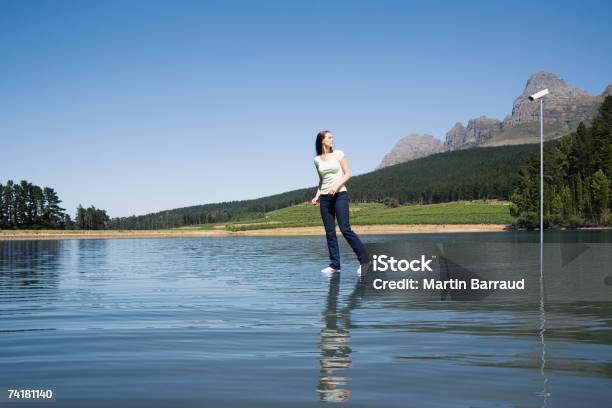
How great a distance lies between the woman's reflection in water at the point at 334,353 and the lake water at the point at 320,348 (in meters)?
0.01

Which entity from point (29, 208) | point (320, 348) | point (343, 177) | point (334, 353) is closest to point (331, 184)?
point (343, 177)

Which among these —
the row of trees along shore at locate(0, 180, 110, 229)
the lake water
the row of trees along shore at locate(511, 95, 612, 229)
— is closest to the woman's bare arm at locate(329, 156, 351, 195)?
the lake water

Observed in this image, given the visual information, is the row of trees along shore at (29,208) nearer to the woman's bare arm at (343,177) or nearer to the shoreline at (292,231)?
the shoreline at (292,231)

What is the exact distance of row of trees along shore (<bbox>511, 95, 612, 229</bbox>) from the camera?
113 meters

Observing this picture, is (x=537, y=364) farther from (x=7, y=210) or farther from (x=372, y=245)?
(x=7, y=210)

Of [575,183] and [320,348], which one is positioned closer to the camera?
[320,348]

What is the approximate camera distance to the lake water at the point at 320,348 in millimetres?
3949

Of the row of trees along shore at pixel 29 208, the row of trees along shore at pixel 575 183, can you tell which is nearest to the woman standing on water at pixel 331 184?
the row of trees along shore at pixel 575 183

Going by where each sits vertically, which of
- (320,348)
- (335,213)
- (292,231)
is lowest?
(292,231)

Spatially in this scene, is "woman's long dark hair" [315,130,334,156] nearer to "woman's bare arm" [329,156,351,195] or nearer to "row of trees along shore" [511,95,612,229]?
"woman's bare arm" [329,156,351,195]

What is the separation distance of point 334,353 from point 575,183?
132042 mm

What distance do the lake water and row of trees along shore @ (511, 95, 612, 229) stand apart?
114298 mm

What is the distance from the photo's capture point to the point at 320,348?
547 centimetres

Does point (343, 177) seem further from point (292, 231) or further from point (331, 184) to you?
point (292, 231)
